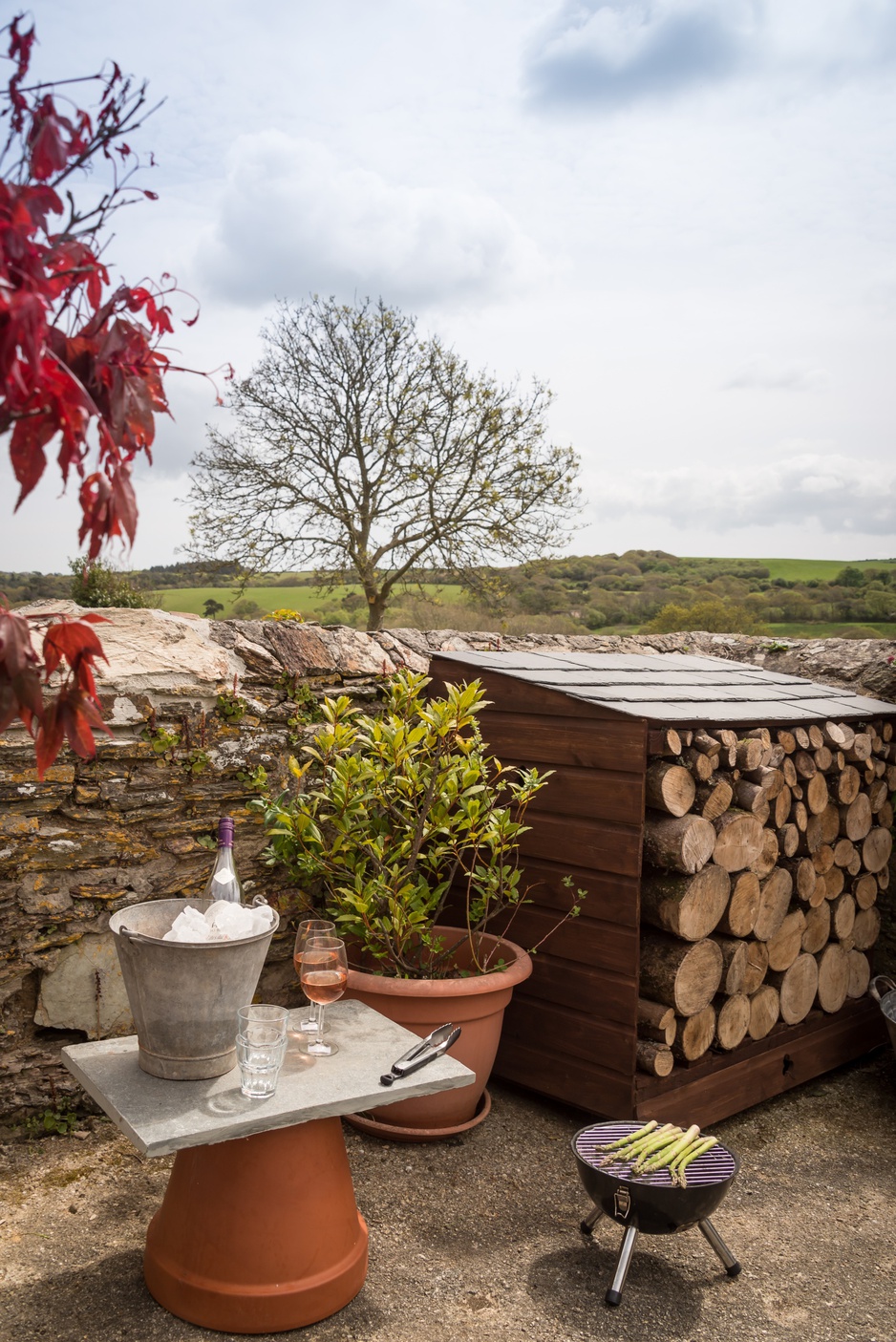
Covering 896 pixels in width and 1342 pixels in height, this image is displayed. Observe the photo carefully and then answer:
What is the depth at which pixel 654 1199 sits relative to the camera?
2.40 meters

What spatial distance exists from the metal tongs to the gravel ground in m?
0.61

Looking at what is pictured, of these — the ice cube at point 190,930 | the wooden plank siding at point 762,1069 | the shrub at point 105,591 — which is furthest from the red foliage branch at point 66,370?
the shrub at point 105,591

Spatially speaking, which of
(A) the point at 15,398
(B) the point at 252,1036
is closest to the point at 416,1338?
(B) the point at 252,1036

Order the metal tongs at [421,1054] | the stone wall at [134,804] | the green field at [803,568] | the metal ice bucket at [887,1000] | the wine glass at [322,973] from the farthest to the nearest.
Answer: the green field at [803,568]
the metal ice bucket at [887,1000]
the stone wall at [134,804]
the wine glass at [322,973]
the metal tongs at [421,1054]

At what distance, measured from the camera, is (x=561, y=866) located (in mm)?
3363

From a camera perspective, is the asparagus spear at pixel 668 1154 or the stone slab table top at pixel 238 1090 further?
the asparagus spear at pixel 668 1154

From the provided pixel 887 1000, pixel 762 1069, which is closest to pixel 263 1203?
pixel 762 1069

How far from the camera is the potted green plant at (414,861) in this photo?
10.2 feet

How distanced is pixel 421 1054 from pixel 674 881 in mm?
1139

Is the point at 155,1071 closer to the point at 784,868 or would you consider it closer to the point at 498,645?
the point at 784,868

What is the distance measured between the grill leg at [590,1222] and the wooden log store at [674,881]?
18.9 inches

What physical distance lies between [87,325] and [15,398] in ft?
0.73

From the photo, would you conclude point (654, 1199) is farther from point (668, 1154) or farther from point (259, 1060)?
point (259, 1060)

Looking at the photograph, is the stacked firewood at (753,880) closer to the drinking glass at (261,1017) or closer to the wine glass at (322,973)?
the wine glass at (322,973)
